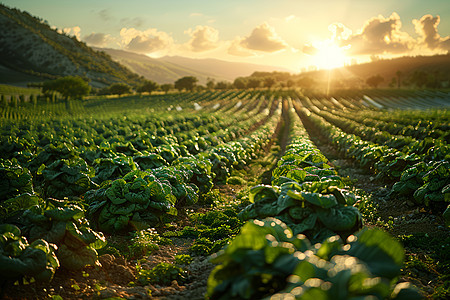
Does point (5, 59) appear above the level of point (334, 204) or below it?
above

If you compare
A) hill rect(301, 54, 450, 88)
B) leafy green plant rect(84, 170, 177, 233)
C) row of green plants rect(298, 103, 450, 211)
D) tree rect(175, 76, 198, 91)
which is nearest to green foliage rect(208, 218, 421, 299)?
leafy green plant rect(84, 170, 177, 233)

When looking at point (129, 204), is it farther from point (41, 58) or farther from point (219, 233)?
point (41, 58)

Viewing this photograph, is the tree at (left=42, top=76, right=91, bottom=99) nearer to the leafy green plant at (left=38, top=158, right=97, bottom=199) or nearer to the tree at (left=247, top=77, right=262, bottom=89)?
the tree at (left=247, top=77, right=262, bottom=89)

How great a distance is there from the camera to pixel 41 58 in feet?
486

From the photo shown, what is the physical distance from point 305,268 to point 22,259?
304 centimetres

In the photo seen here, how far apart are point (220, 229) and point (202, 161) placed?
3515mm

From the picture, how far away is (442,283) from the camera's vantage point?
387 cm

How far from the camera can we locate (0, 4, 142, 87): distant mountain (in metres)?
136

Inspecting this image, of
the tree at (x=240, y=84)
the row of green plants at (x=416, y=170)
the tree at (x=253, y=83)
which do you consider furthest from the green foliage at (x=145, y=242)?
the tree at (x=253, y=83)

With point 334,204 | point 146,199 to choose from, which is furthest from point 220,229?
point 334,204

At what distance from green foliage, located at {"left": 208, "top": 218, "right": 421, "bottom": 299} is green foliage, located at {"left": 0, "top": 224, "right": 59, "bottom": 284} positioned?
6.86 feet

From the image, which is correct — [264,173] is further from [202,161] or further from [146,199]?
[146,199]

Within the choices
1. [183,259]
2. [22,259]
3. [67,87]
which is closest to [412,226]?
[183,259]

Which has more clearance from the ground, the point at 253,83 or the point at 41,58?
the point at 41,58
